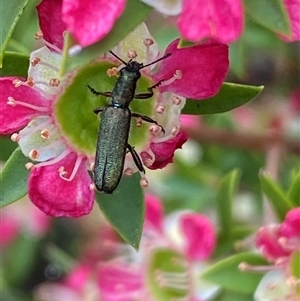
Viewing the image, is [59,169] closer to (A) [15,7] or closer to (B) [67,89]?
(B) [67,89]

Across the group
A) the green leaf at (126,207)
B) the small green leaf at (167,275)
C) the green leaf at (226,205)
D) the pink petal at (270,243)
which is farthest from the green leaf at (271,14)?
the small green leaf at (167,275)

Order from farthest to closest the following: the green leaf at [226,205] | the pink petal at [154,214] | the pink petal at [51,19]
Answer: the pink petal at [154,214]
the green leaf at [226,205]
the pink petal at [51,19]

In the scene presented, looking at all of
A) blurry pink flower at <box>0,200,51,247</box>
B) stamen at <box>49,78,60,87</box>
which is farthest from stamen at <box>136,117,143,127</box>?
blurry pink flower at <box>0,200,51,247</box>

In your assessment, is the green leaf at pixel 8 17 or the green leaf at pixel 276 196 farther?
the green leaf at pixel 276 196

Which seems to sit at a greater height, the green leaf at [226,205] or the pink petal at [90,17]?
the pink petal at [90,17]

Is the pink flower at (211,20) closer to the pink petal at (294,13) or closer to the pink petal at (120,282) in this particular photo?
the pink petal at (294,13)

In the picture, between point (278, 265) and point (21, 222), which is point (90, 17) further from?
point (21, 222)
